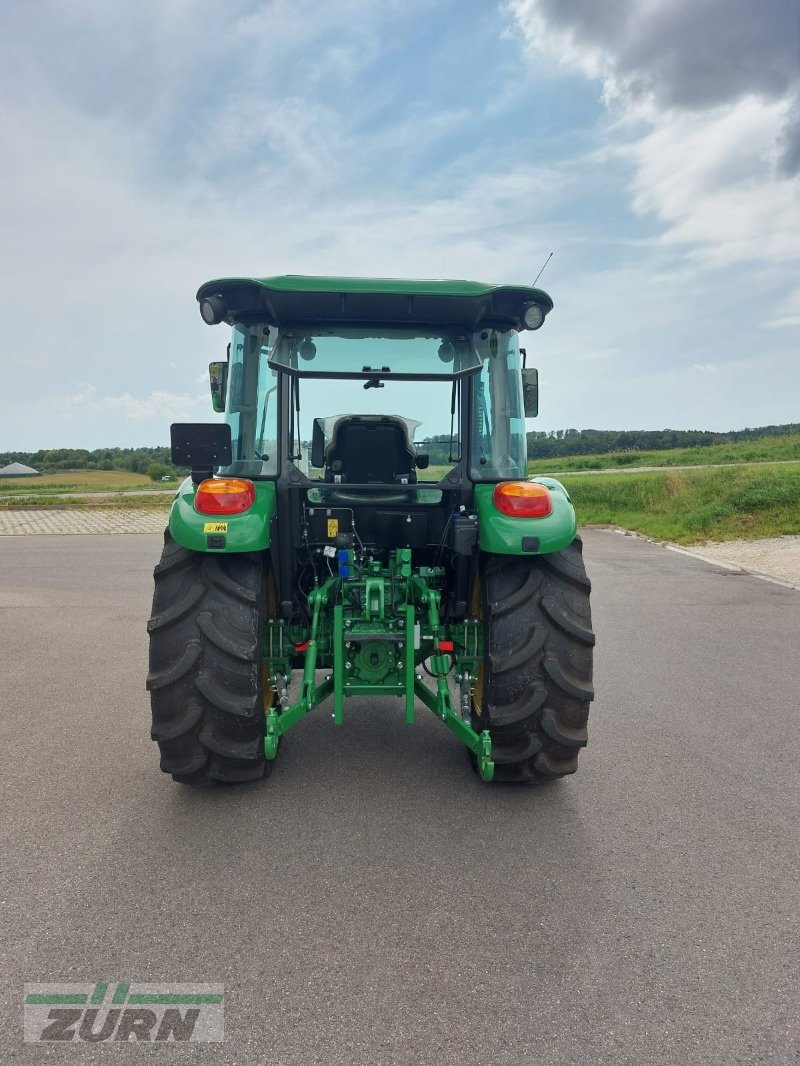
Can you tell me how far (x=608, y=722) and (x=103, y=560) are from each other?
10.7 m

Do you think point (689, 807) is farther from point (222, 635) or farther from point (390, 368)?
point (390, 368)

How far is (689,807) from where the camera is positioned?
3479 millimetres

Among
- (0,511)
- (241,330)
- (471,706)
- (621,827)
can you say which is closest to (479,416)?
(241,330)

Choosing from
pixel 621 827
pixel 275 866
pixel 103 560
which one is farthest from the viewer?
pixel 103 560

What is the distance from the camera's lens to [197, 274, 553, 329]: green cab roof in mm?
3357

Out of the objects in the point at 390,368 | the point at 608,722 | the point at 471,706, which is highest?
the point at 390,368

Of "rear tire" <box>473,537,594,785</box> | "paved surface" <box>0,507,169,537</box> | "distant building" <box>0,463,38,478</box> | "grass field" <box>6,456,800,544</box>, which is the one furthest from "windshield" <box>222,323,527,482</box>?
"distant building" <box>0,463,38,478</box>

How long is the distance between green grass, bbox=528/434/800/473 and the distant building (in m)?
39.6

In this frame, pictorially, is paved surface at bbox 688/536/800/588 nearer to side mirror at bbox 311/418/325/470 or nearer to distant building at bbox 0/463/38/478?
side mirror at bbox 311/418/325/470

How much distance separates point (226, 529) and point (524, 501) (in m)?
→ 1.37

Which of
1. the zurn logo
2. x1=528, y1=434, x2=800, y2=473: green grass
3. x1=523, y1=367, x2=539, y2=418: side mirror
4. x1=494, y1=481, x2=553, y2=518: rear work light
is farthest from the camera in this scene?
x1=528, y1=434, x2=800, y2=473: green grass

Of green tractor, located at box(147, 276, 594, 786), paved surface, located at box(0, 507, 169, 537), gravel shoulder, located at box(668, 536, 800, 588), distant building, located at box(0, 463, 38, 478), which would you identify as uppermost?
distant building, located at box(0, 463, 38, 478)

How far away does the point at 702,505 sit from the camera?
1781 cm

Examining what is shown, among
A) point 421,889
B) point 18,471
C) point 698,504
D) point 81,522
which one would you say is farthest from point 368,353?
point 18,471
